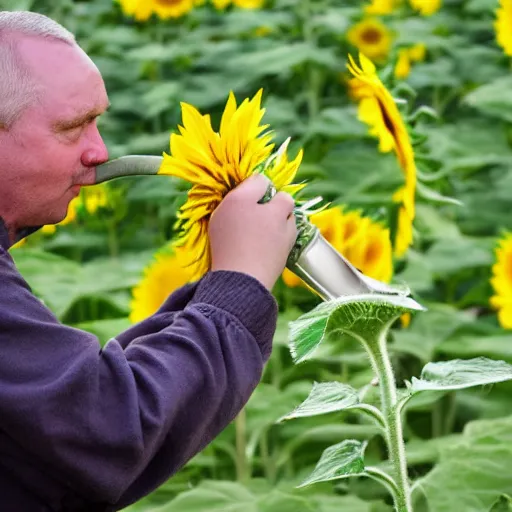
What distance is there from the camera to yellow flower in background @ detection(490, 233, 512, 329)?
1395 mm

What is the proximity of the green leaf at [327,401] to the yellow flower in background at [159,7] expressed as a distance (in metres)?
1.62

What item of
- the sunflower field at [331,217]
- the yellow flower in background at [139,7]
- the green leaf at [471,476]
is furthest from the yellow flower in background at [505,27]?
the green leaf at [471,476]

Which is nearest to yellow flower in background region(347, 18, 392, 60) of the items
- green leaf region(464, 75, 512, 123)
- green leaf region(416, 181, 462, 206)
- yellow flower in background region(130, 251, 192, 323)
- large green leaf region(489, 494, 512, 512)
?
green leaf region(464, 75, 512, 123)

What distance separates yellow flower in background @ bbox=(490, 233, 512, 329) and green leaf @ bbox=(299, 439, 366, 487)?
0.66m

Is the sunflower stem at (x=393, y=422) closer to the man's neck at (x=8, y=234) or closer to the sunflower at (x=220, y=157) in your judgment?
the sunflower at (x=220, y=157)

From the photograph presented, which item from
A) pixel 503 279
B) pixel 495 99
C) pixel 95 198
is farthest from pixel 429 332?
pixel 95 198

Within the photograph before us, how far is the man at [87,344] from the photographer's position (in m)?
0.68

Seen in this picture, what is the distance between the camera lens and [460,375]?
73cm

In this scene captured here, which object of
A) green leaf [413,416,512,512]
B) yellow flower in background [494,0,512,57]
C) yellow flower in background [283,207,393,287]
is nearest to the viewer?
green leaf [413,416,512,512]

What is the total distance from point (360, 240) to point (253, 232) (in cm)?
38

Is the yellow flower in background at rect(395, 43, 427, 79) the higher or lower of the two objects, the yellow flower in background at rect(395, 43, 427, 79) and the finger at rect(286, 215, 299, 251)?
the lower

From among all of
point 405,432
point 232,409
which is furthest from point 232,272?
point 405,432

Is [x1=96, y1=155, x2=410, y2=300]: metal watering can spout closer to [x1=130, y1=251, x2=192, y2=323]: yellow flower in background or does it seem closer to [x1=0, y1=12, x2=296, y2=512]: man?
[x1=0, y1=12, x2=296, y2=512]: man

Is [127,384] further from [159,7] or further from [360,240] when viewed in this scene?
[159,7]
